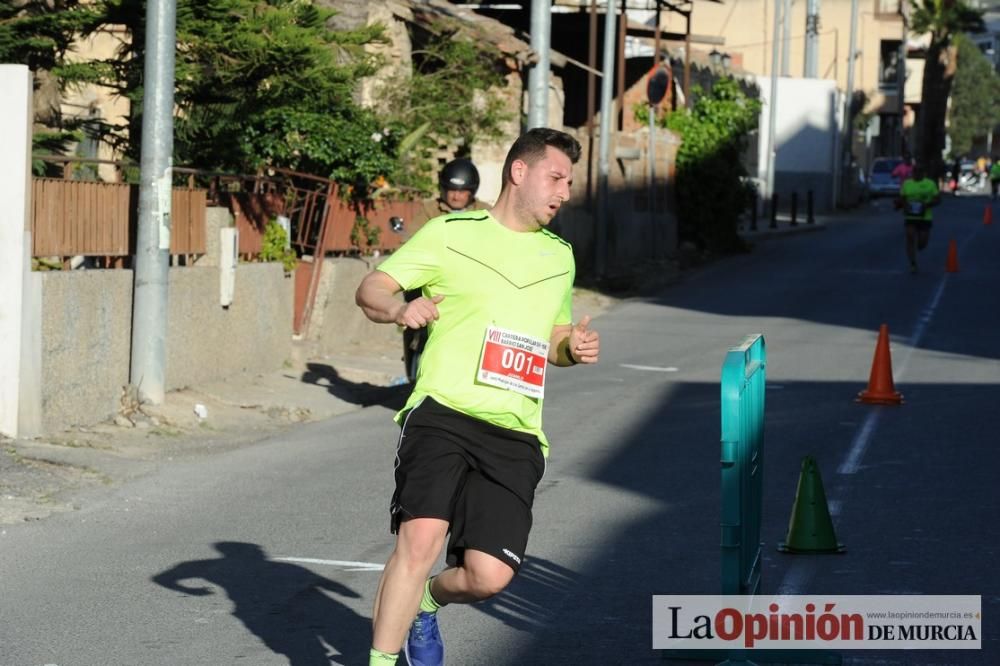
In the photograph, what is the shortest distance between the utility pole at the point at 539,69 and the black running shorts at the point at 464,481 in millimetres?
16943

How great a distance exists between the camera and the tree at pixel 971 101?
11681 centimetres

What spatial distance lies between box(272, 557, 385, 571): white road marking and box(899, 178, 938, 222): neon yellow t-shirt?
23.7m

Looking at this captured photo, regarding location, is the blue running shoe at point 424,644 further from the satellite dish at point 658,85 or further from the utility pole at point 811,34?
the utility pole at point 811,34

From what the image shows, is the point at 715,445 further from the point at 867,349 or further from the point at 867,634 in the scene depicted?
the point at 867,349

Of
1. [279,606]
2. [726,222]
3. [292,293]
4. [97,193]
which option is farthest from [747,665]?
[726,222]

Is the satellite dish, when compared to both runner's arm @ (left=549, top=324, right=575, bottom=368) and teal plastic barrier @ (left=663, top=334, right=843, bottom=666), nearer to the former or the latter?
teal plastic barrier @ (left=663, top=334, right=843, bottom=666)

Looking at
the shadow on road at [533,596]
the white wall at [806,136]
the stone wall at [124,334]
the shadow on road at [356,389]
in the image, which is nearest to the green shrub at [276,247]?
the stone wall at [124,334]

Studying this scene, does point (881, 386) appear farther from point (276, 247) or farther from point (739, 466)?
point (739, 466)

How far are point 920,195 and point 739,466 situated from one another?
25.8 m

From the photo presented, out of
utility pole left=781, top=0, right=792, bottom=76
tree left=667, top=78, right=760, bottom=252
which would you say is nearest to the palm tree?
→ utility pole left=781, top=0, right=792, bottom=76

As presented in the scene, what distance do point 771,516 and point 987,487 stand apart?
169cm

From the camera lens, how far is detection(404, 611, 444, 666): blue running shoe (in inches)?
223

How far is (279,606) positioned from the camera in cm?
718

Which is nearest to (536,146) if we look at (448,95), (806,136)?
(448,95)
